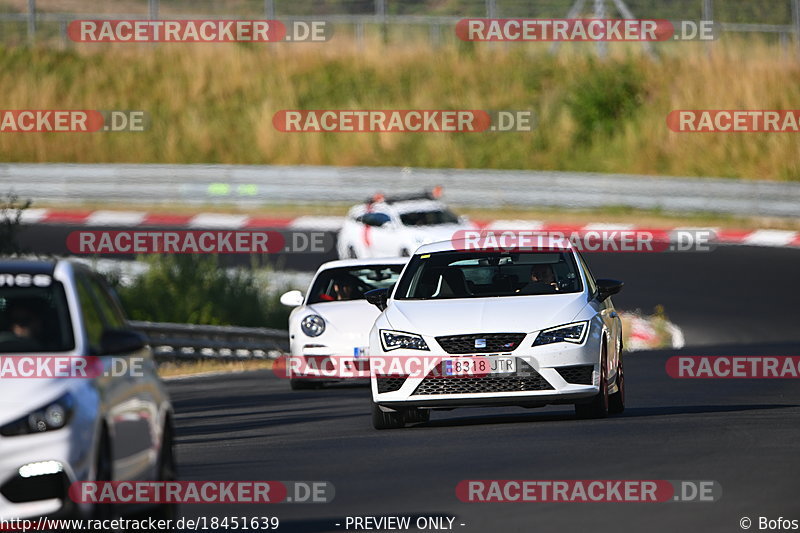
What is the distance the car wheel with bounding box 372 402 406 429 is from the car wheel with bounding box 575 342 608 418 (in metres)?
1.37

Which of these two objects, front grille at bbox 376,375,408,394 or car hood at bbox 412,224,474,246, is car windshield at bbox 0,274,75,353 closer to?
front grille at bbox 376,375,408,394

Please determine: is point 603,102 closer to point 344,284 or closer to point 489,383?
point 344,284

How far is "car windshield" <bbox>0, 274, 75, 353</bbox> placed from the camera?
836 centimetres

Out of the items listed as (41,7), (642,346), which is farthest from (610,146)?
(41,7)

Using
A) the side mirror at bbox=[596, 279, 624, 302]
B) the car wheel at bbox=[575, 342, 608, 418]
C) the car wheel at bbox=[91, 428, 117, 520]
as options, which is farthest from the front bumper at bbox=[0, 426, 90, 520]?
the side mirror at bbox=[596, 279, 624, 302]

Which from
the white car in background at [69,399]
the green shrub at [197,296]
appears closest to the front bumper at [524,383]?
the white car in background at [69,399]

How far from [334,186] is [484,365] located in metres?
27.8

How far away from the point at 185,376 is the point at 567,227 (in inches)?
590

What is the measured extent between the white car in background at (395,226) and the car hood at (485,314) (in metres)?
16.0

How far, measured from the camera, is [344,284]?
2002cm

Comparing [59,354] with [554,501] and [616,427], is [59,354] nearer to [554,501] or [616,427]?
[554,501]

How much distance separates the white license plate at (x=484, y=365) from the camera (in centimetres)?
1320

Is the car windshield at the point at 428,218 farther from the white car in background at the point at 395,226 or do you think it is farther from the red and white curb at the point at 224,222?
the red and white curb at the point at 224,222

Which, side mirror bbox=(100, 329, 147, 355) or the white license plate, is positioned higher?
side mirror bbox=(100, 329, 147, 355)
